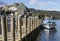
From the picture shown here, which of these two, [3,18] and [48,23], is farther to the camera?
[48,23]

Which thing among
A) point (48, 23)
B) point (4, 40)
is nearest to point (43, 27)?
point (48, 23)

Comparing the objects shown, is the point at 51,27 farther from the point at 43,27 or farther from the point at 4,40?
the point at 4,40

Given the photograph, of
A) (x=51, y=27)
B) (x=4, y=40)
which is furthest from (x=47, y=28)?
(x=4, y=40)

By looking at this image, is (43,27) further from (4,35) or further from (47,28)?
(4,35)

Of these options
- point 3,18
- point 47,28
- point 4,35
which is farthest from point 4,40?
point 47,28

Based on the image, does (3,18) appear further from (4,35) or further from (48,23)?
(48,23)

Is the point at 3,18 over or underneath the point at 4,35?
over

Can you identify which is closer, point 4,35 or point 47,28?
point 4,35

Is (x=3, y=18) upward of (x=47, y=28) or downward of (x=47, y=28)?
upward

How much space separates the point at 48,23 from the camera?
51.3m

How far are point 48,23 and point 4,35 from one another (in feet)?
140

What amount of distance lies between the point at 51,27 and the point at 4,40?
41.9 m

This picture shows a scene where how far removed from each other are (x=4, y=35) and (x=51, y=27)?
41.9 metres

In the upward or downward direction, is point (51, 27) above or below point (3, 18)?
below
